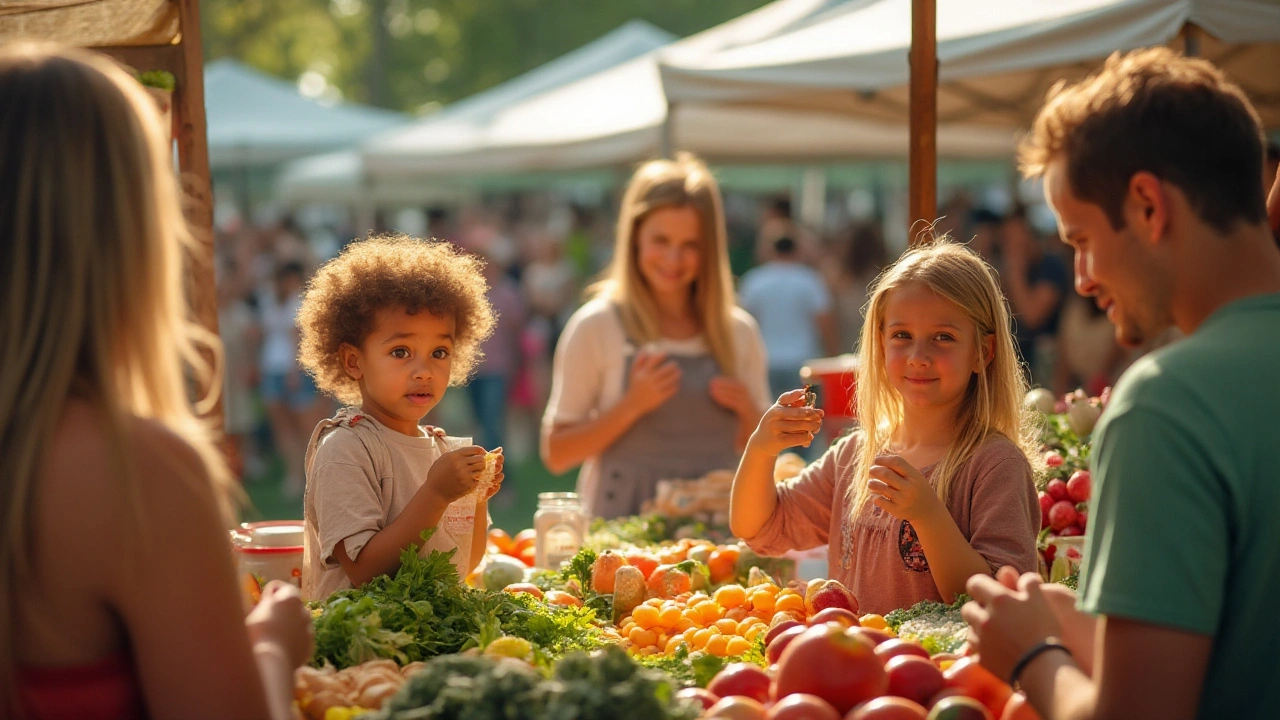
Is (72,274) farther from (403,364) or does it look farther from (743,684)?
(403,364)

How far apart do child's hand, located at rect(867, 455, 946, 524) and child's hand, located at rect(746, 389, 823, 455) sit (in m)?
0.40

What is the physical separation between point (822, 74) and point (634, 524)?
6.99 ft

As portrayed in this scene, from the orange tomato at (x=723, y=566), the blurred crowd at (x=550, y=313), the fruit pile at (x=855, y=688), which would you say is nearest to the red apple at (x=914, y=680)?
the fruit pile at (x=855, y=688)

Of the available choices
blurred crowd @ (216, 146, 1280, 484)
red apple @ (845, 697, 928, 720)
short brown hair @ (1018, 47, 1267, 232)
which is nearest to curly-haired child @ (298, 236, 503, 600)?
red apple @ (845, 697, 928, 720)

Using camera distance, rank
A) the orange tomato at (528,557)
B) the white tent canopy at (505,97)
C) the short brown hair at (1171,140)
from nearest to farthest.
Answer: the short brown hair at (1171,140) < the orange tomato at (528,557) < the white tent canopy at (505,97)

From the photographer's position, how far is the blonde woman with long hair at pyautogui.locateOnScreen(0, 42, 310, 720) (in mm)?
1687

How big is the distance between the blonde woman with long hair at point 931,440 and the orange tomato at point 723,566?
1.96ft

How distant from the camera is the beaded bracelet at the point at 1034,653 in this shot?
1.99m

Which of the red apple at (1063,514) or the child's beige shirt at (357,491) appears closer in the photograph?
the child's beige shirt at (357,491)

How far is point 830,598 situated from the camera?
308 cm

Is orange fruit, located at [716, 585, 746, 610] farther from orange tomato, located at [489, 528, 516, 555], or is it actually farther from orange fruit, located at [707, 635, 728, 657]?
orange tomato, located at [489, 528, 516, 555]

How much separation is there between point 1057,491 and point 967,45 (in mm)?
2009

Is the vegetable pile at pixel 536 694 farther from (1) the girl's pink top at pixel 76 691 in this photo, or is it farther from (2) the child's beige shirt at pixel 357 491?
(2) the child's beige shirt at pixel 357 491

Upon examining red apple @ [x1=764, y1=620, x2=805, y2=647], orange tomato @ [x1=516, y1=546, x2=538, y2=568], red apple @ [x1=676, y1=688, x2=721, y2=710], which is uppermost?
red apple @ [x1=676, y1=688, x2=721, y2=710]
